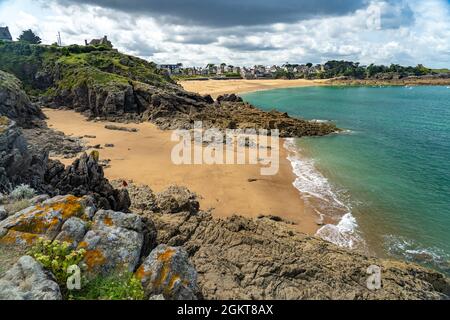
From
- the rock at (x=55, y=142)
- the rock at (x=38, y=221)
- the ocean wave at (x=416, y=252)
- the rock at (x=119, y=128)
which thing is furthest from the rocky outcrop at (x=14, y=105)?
the ocean wave at (x=416, y=252)

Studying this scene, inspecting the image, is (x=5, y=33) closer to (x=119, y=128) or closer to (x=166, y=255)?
(x=119, y=128)

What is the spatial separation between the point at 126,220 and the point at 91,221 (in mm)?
850

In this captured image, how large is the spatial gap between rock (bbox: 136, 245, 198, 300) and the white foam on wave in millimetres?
9859

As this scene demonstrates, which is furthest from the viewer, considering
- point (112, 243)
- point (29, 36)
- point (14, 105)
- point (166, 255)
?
point (29, 36)

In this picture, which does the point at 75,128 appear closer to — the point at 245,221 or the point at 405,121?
the point at 245,221

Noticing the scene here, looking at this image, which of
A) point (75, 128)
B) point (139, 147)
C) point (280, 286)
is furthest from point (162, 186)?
point (75, 128)

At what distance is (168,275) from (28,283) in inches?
104

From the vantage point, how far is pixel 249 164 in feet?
84.6

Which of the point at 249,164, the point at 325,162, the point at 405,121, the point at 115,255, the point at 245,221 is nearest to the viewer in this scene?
the point at 115,255

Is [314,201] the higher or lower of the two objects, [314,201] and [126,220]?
the lower

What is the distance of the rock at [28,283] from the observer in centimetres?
562

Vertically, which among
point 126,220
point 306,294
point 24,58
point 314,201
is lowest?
point 314,201

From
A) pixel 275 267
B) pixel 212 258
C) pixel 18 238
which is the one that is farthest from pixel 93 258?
pixel 275 267

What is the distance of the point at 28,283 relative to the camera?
5.92 meters
